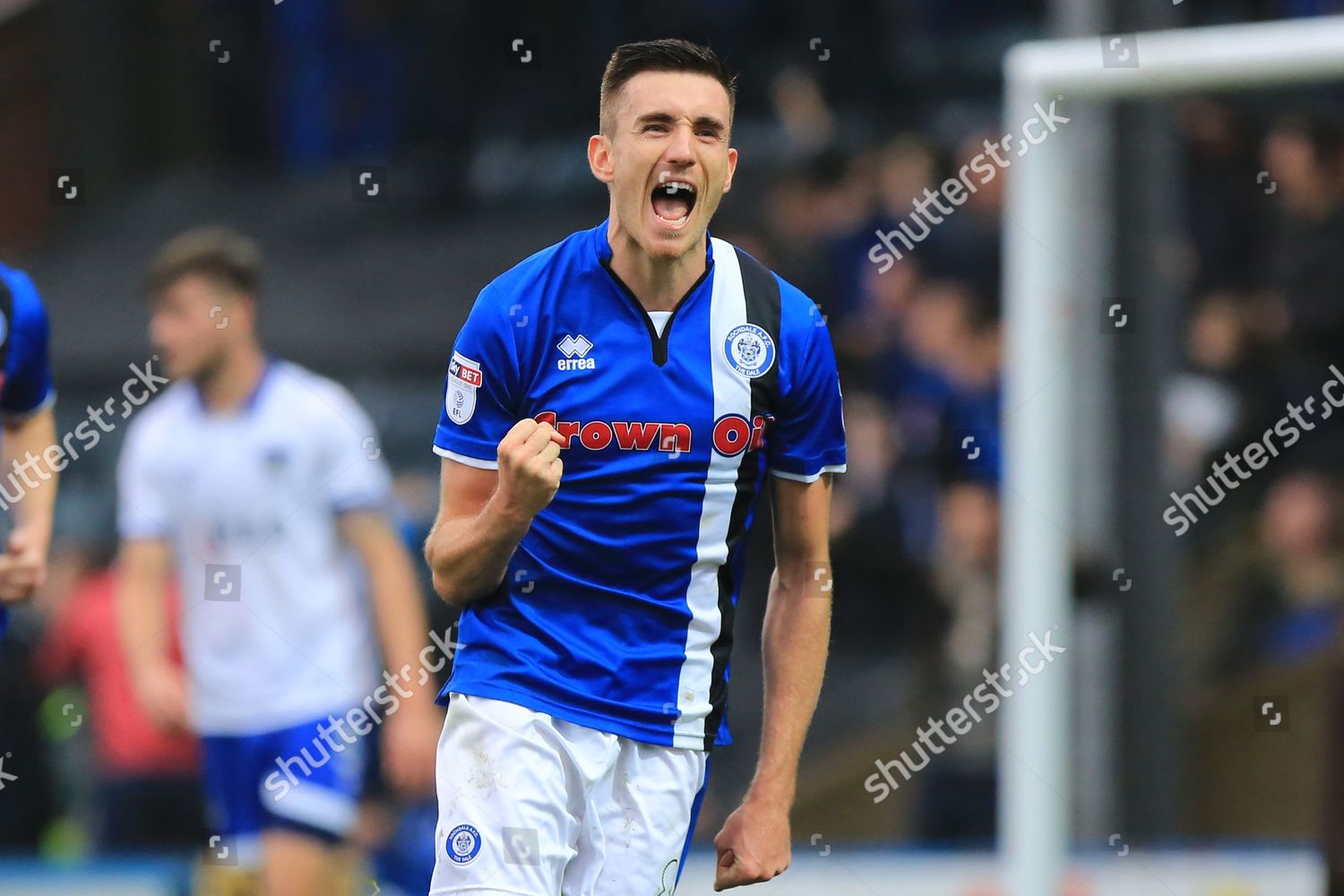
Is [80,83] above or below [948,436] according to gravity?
above

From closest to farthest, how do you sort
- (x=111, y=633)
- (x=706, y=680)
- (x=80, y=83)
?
(x=706, y=680), (x=111, y=633), (x=80, y=83)

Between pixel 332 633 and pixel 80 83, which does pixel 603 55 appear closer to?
pixel 80 83

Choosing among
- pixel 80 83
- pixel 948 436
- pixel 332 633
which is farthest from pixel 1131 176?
pixel 80 83

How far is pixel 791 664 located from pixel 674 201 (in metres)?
0.93

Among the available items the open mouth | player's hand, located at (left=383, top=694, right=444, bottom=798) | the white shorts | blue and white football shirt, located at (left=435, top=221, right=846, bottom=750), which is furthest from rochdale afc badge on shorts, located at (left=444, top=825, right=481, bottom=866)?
player's hand, located at (left=383, top=694, right=444, bottom=798)

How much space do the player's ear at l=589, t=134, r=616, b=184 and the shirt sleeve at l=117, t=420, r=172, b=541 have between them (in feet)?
11.8

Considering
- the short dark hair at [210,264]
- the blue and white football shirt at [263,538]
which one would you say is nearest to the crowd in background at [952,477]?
the blue and white football shirt at [263,538]

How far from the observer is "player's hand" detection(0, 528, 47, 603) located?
425 cm

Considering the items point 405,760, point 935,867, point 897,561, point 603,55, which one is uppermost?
point 603,55

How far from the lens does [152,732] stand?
8.98 m

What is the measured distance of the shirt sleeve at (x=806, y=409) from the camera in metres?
3.67

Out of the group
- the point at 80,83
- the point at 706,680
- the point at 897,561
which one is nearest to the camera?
the point at 706,680

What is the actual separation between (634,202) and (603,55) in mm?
9901

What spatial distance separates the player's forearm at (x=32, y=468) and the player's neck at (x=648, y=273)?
1655mm
